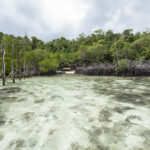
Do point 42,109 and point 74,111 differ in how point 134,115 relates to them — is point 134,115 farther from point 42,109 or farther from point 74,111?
point 42,109

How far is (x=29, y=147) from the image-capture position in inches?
66.6

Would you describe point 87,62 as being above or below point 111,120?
above

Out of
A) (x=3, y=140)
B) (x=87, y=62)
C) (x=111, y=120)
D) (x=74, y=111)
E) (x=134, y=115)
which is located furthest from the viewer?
(x=87, y=62)

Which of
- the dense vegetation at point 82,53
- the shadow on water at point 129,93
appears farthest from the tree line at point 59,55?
the shadow on water at point 129,93

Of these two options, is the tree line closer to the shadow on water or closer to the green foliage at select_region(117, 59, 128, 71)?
the green foliage at select_region(117, 59, 128, 71)

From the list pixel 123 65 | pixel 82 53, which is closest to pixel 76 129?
pixel 123 65

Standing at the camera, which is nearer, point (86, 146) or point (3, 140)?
point (86, 146)

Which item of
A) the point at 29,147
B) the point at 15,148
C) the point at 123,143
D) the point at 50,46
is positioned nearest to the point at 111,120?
the point at 123,143

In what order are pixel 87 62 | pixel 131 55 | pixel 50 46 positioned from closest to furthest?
pixel 131 55 < pixel 87 62 < pixel 50 46

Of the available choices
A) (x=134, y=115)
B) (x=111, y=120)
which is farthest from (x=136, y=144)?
(x=134, y=115)

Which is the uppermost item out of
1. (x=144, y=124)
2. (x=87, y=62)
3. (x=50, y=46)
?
(x=50, y=46)

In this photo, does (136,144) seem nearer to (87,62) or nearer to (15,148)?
(15,148)

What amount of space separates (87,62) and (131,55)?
12.5m

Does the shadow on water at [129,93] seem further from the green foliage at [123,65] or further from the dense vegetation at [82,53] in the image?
the dense vegetation at [82,53]
